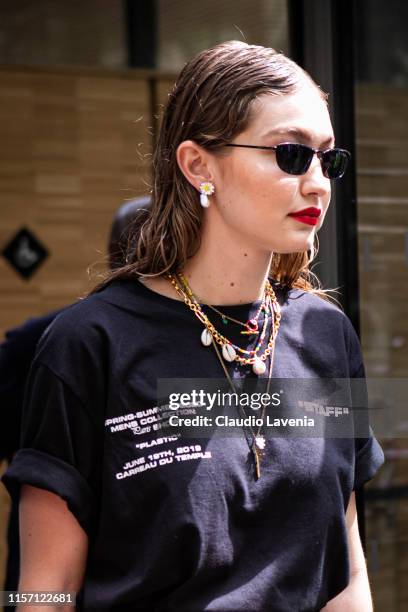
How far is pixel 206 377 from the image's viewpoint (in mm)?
1802

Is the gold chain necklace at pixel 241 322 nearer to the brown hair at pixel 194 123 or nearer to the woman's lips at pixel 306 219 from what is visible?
the brown hair at pixel 194 123

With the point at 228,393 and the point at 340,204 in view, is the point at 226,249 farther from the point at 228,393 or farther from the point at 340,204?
the point at 340,204

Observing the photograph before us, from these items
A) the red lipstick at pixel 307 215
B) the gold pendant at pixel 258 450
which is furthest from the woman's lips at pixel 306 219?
the gold pendant at pixel 258 450

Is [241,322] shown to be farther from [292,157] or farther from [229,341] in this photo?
[292,157]

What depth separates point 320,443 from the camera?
1.84 metres

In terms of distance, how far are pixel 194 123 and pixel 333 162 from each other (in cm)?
26

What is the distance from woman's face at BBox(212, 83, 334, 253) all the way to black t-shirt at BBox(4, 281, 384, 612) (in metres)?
0.21

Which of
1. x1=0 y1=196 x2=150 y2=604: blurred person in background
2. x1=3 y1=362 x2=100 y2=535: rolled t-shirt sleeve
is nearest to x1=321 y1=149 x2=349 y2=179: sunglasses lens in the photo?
x1=3 y1=362 x2=100 y2=535: rolled t-shirt sleeve

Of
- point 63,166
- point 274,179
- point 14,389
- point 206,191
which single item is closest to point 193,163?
point 206,191

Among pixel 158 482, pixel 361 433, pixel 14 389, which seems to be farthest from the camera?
pixel 14 389

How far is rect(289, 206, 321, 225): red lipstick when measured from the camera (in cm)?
179

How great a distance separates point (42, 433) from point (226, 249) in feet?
1.54

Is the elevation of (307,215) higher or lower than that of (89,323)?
higher

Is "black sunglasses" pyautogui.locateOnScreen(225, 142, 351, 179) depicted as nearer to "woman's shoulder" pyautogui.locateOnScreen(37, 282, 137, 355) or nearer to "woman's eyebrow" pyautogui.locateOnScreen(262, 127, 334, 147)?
"woman's eyebrow" pyautogui.locateOnScreen(262, 127, 334, 147)
